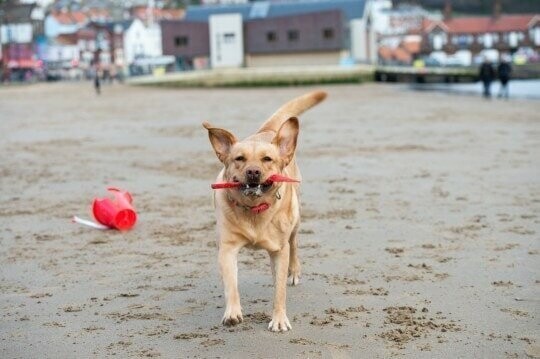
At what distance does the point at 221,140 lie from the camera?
5.50m

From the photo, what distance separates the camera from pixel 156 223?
9594mm

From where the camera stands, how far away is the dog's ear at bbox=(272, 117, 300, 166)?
560 centimetres

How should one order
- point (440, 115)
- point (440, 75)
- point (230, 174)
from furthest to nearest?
point (440, 75)
point (440, 115)
point (230, 174)

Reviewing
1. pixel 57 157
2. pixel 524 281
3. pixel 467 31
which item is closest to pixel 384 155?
pixel 57 157

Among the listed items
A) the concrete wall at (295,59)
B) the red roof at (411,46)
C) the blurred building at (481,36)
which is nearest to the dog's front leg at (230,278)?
the concrete wall at (295,59)

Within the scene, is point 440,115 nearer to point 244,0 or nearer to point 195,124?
point 195,124

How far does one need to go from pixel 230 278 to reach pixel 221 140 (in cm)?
85

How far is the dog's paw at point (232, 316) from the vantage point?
5.62m

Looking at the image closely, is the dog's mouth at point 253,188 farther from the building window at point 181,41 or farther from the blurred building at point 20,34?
the blurred building at point 20,34

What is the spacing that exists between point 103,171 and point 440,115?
14.1 meters

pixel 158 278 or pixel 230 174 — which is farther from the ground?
pixel 230 174

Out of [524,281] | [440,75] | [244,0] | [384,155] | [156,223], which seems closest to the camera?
[524,281]

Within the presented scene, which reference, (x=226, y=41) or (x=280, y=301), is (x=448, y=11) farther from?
(x=280, y=301)

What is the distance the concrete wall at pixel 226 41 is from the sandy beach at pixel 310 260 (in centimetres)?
5871
